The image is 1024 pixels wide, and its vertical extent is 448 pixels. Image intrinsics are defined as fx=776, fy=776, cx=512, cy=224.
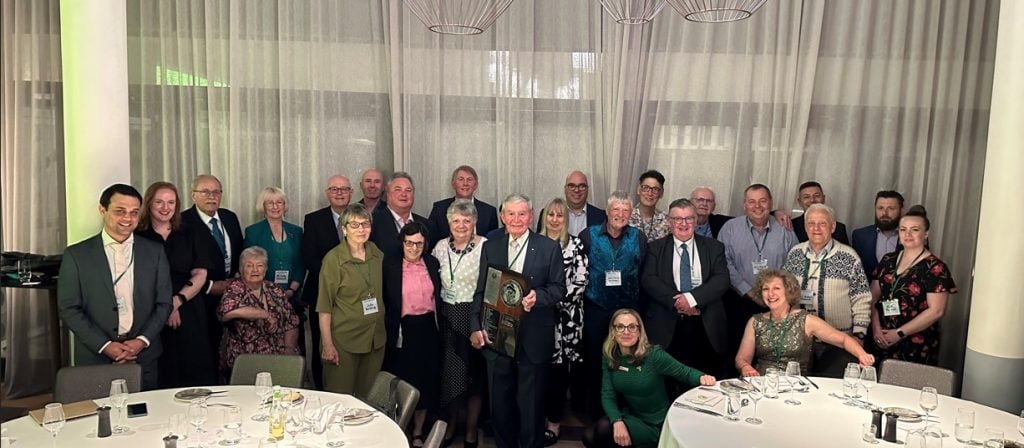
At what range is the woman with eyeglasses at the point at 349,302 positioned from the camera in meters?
4.67

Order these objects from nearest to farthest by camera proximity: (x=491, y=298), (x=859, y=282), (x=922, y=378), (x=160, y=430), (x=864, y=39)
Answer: (x=160, y=430)
(x=922, y=378)
(x=491, y=298)
(x=859, y=282)
(x=864, y=39)

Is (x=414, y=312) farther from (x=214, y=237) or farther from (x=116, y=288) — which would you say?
(x=116, y=288)

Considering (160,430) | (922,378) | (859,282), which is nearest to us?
(160,430)

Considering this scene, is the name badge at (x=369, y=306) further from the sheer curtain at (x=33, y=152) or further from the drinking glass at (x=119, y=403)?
the sheer curtain at (x=33, y=152)

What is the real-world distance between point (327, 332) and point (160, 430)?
1.56 m

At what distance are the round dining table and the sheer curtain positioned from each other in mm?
3485

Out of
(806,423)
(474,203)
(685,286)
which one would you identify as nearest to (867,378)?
(806,423)

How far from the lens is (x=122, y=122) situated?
16.3ft

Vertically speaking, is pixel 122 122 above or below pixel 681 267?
above

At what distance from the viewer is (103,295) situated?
4.30m

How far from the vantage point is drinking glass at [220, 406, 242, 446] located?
10.0 ft

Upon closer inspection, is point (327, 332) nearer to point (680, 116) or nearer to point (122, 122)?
point (122, 122)

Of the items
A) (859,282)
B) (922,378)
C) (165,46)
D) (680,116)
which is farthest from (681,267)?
(165,46)

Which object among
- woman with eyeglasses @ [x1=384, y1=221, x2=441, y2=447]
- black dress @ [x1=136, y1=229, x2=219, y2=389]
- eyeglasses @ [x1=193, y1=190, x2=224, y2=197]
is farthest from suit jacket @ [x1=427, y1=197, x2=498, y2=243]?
black dress @ [x1=136, y1=229, x2=219, y2=389]
